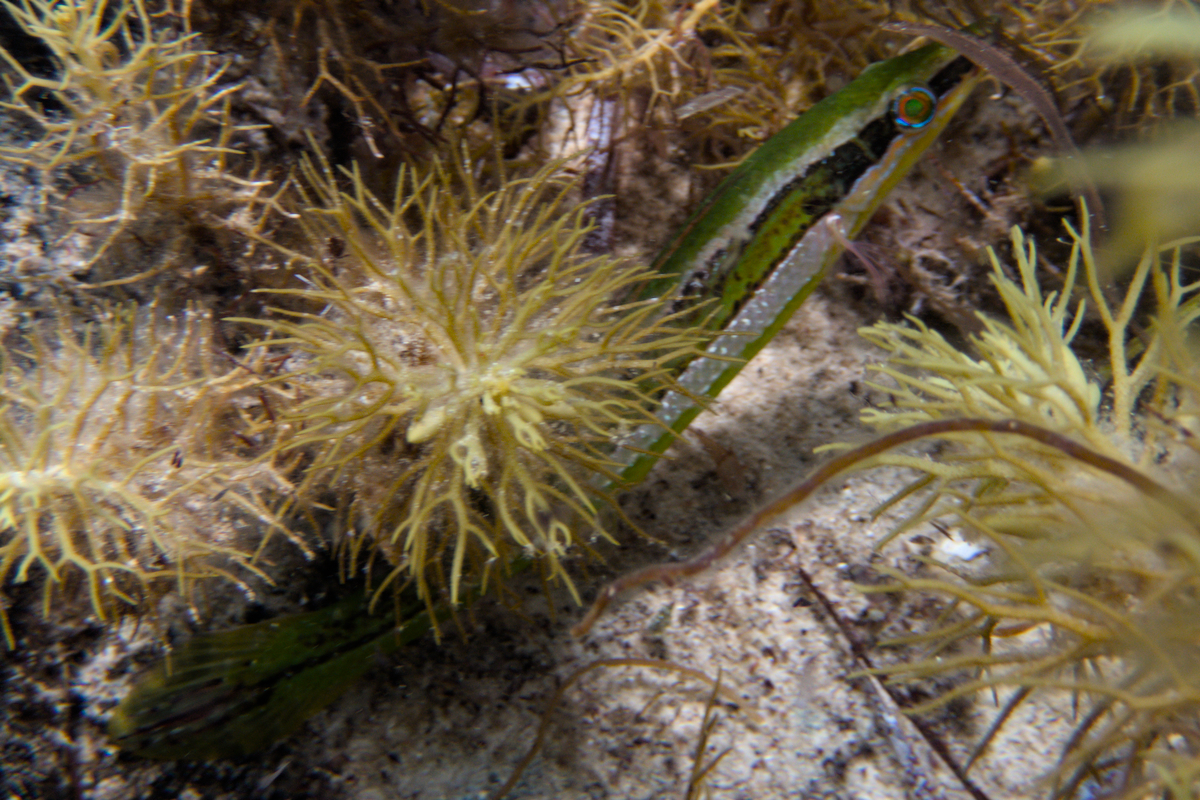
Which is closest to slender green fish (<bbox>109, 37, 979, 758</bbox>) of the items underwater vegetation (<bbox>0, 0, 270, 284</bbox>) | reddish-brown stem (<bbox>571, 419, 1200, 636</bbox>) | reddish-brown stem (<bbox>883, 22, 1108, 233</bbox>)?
reddish-brown stem (<bbox>883, 22, 1108, 233</bbox>)

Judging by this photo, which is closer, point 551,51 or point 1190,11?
point 1190,11

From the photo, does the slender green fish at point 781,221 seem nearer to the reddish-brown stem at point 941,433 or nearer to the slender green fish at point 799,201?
the slender green fish at point 799,201

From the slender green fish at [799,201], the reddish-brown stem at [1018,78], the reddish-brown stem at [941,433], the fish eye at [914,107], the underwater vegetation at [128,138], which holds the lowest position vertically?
the underwater vegetation at [128,138]

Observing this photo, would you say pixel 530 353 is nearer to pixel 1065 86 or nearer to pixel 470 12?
pixel 470 12

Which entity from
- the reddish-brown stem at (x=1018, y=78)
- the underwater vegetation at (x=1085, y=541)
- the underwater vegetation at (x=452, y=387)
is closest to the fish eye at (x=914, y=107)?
the reddish-brown stem at (x=1018, y=78)

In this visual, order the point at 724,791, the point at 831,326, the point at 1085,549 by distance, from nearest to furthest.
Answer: the point at 1085,549, the point at 724,791, the point at 831,326

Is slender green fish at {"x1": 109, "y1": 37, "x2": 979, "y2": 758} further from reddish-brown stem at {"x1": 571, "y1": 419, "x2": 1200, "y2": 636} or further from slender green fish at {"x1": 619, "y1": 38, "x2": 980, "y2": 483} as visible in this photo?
reddish-brown stem at {"x1": 571, "y1": 419, "x2": 1200, "y2": 636}

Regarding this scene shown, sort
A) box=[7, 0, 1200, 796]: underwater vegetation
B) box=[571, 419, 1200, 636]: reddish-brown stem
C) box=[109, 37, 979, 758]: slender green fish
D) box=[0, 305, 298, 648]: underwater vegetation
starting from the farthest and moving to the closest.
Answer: box=[109, 37, 979, 758]: slender green fish
box=[0, 305, 298, 648]: underwater vegetation
box=[7, 0, 1200, 796]: underwater vegetation
box=[571, 419, 1200, 636]: reddish-brown stem

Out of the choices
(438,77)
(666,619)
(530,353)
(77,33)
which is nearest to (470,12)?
(438,77)
